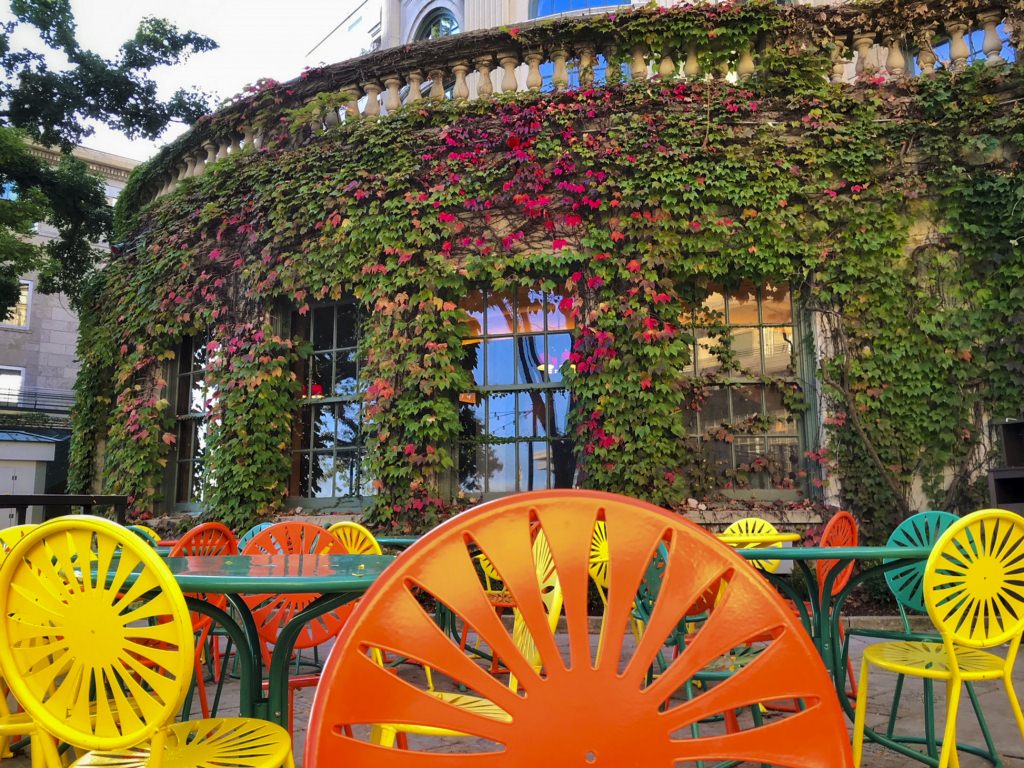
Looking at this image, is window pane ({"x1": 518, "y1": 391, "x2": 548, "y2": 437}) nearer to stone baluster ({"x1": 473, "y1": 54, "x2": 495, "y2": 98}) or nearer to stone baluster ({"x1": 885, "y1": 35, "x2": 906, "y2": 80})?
stone baluster ({"x1": 473, "y1": 54, "x2": 495, "y2": 98})

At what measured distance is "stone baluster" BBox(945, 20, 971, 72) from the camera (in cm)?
642

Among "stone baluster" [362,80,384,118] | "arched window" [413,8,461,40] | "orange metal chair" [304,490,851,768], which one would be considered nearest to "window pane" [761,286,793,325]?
"stone baluster" [362,80,384,118]

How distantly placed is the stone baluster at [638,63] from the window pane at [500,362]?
8.78 feet

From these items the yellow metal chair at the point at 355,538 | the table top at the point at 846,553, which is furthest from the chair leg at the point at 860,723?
the yellow metal chair at the point at 355,538

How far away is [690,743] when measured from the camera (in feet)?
2.88

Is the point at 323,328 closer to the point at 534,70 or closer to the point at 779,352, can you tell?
the point at 534,70

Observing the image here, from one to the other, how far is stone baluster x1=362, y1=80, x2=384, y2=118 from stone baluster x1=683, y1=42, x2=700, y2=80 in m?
3.02

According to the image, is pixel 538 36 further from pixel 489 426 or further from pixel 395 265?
pixel 489 426

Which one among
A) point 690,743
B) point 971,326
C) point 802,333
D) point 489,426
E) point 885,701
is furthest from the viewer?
point 489,426

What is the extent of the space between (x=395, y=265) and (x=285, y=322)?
1619 millimetres

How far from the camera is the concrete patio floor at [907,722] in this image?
109 inches

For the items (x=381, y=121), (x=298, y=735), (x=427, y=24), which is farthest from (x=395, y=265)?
(x=427, y=24)

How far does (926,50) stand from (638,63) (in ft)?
8.19

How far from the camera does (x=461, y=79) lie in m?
7.25
